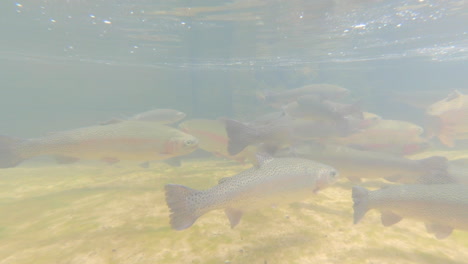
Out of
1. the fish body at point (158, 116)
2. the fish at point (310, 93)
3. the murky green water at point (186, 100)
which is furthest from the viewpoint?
the fish body at point (158, 116)

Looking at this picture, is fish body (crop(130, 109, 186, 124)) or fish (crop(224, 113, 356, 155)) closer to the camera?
fish (crop(224, 113, 356, 155))

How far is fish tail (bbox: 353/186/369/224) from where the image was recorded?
3.36m

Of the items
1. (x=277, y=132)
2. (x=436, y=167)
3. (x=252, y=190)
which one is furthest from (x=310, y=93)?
(x=252, y=190)

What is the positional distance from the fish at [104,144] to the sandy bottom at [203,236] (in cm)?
100

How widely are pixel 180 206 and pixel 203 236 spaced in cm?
83

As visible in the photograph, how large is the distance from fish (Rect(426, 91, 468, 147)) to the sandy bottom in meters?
5.10

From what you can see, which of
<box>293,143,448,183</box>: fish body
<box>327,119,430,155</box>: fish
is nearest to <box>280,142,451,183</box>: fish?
<box>293,143,448,183</box>: fish body

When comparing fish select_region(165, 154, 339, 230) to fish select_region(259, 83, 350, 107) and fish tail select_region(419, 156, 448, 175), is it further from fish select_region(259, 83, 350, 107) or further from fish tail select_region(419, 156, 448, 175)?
fish select_region(259, 83, 350, 107)

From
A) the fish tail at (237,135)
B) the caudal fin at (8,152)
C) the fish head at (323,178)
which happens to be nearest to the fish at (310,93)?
the fish tail at (237,135)

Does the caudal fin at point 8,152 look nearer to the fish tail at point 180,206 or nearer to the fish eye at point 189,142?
→ the fish eye at point 189,142

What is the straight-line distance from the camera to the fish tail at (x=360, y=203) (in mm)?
3357

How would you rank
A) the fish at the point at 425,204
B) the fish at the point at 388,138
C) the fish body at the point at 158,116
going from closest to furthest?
1. the fish at the point at 425,204
2. the fish at the point at 388,138
3. the fish body at the point at 158,116

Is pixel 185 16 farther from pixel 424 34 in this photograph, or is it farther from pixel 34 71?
pixel 34 71

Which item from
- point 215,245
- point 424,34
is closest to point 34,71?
point 215,245
